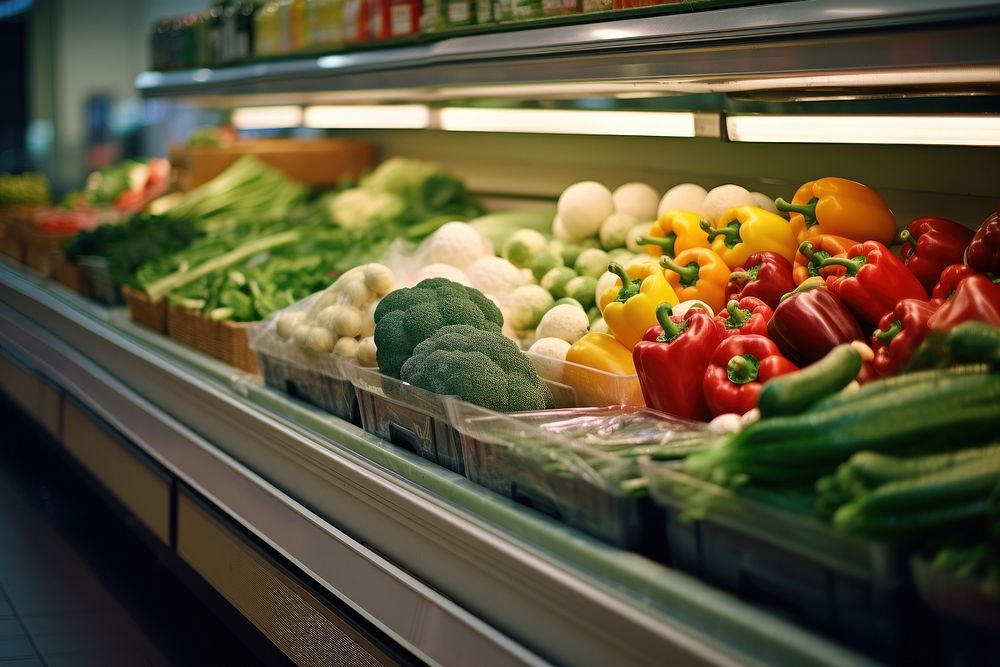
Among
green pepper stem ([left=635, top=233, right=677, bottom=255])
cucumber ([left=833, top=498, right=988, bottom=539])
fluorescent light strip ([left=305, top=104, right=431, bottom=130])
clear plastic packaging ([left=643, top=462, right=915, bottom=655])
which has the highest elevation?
fluorescent light strip ([left=305, top=104, right=431, bottom=130])

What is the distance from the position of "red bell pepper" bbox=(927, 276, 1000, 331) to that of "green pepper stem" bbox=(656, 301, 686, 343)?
1.72ft

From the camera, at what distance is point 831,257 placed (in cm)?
219

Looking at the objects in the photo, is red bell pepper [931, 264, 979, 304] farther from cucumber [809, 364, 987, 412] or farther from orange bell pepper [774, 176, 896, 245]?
cucumber [809, 364, 987, 412]

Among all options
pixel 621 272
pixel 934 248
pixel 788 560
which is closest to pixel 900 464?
pixel 788 560

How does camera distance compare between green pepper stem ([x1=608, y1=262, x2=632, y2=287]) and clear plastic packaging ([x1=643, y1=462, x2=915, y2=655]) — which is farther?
green pepper stem ([x1=608, y1=262, x2=632, y2=287])

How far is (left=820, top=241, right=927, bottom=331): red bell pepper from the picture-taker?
203 centimetres

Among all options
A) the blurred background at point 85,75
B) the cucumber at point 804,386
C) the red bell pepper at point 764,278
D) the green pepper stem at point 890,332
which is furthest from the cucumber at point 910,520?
the blurred background at point 85,75

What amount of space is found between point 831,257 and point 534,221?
61.3 inches

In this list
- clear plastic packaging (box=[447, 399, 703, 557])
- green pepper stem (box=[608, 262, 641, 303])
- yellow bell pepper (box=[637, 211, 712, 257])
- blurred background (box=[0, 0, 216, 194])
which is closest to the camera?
clear plastic packaging (box=[447, 399, 703, 557])

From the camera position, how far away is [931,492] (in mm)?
1347

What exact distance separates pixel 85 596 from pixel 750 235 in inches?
105

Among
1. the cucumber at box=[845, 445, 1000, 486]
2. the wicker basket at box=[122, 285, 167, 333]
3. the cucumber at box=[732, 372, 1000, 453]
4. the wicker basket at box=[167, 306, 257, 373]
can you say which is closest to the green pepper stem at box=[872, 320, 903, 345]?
the cucumber at box=[732, 372, 1000, 453]

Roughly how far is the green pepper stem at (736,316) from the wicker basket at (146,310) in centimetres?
230

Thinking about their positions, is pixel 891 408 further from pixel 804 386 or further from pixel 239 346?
pixel 239 346
